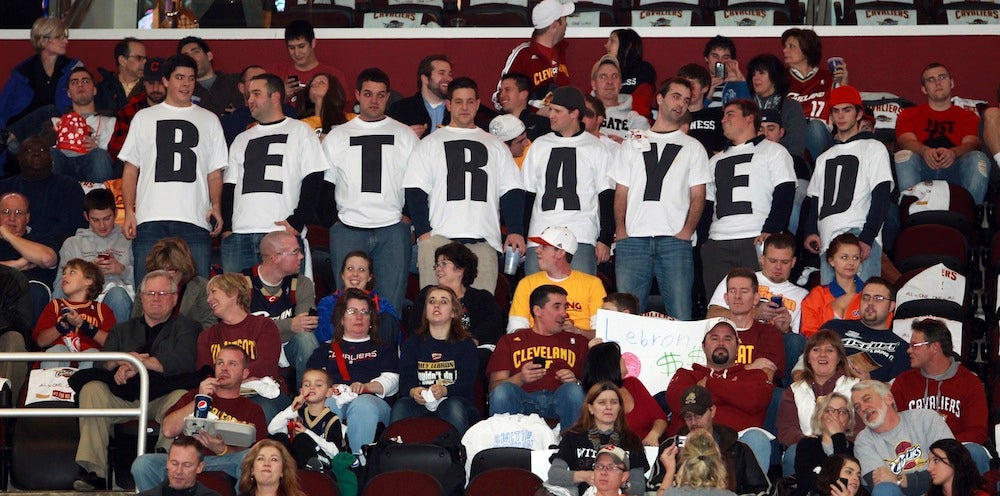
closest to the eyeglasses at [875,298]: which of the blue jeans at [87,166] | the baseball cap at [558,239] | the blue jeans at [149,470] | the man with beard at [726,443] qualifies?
the man with beard at [726,443]

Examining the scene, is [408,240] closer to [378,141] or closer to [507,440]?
[378,141]

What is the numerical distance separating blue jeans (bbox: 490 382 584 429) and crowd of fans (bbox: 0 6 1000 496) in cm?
A: 2

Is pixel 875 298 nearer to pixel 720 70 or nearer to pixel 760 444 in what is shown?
pixel 760 444

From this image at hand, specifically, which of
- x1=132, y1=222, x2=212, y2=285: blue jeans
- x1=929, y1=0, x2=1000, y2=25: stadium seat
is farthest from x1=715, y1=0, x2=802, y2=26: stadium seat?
x1=132, y1=222, x2=212, y2=285: blue jeans

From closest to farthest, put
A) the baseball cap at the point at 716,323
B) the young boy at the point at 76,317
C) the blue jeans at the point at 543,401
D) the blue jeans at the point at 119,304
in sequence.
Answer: the blue jeans at the point at 543,401 → the baseball cap at the point at 716,323 → the young boy at the point at 76,317 → the blue jeans at the point at 119,304

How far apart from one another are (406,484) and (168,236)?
298cm

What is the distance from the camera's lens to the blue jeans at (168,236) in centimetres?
1066

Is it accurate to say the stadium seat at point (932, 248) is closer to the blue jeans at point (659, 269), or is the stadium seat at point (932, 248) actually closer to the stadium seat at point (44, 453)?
the blue jeans at point (659, 269)

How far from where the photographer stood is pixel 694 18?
14.3 meters

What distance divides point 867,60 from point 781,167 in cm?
377

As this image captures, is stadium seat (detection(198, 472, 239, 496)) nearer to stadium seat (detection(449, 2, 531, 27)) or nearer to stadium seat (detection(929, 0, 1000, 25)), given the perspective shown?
stadium seat (detection(449, 2, 531, 27))

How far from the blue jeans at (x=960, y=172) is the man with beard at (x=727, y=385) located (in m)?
2.88

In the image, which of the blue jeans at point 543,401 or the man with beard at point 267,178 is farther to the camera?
the man with beard at point 267,178

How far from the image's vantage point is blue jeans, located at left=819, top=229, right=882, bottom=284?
10.5 metres
